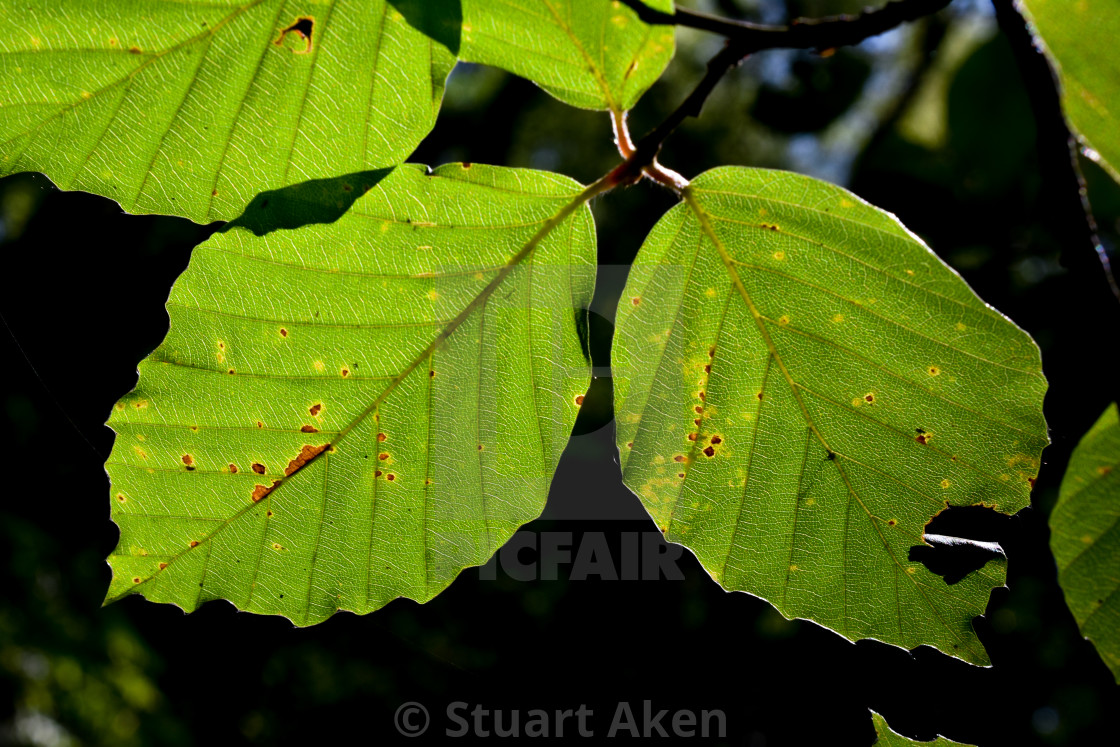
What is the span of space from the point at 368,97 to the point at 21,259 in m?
1.41

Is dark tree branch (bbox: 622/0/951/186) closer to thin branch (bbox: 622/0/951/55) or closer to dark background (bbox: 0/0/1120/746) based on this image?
thin branch (bbox: 622/0/951/55)

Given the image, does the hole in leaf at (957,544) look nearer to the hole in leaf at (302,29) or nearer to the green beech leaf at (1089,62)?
the green beech leaf at (1089,62)

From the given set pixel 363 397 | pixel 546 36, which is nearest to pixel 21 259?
pixel 363 397

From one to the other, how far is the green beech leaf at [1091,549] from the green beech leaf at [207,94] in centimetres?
54

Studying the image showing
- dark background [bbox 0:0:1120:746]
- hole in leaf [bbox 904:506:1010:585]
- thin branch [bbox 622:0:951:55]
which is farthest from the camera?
dark background [bbox 0:0:1120:746]

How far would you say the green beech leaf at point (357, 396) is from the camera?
1.66ft

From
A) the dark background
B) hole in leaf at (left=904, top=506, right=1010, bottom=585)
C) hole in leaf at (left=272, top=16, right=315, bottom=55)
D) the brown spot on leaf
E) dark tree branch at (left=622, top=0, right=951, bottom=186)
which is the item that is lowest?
the dark background

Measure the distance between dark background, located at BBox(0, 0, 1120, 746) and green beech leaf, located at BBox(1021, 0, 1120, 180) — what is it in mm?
46

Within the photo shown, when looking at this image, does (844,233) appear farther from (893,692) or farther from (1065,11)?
(893,692)

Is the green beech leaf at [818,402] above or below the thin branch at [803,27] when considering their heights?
below

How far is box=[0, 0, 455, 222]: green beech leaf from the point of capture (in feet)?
1.48

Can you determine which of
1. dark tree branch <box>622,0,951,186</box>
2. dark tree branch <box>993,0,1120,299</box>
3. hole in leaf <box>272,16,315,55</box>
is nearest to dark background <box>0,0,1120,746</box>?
dark tree branch <box>993,0,1120,299</box>

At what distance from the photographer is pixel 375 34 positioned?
46 cm

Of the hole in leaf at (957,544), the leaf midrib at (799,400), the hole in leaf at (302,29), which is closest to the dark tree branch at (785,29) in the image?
the leaf midrib at (799,400)
